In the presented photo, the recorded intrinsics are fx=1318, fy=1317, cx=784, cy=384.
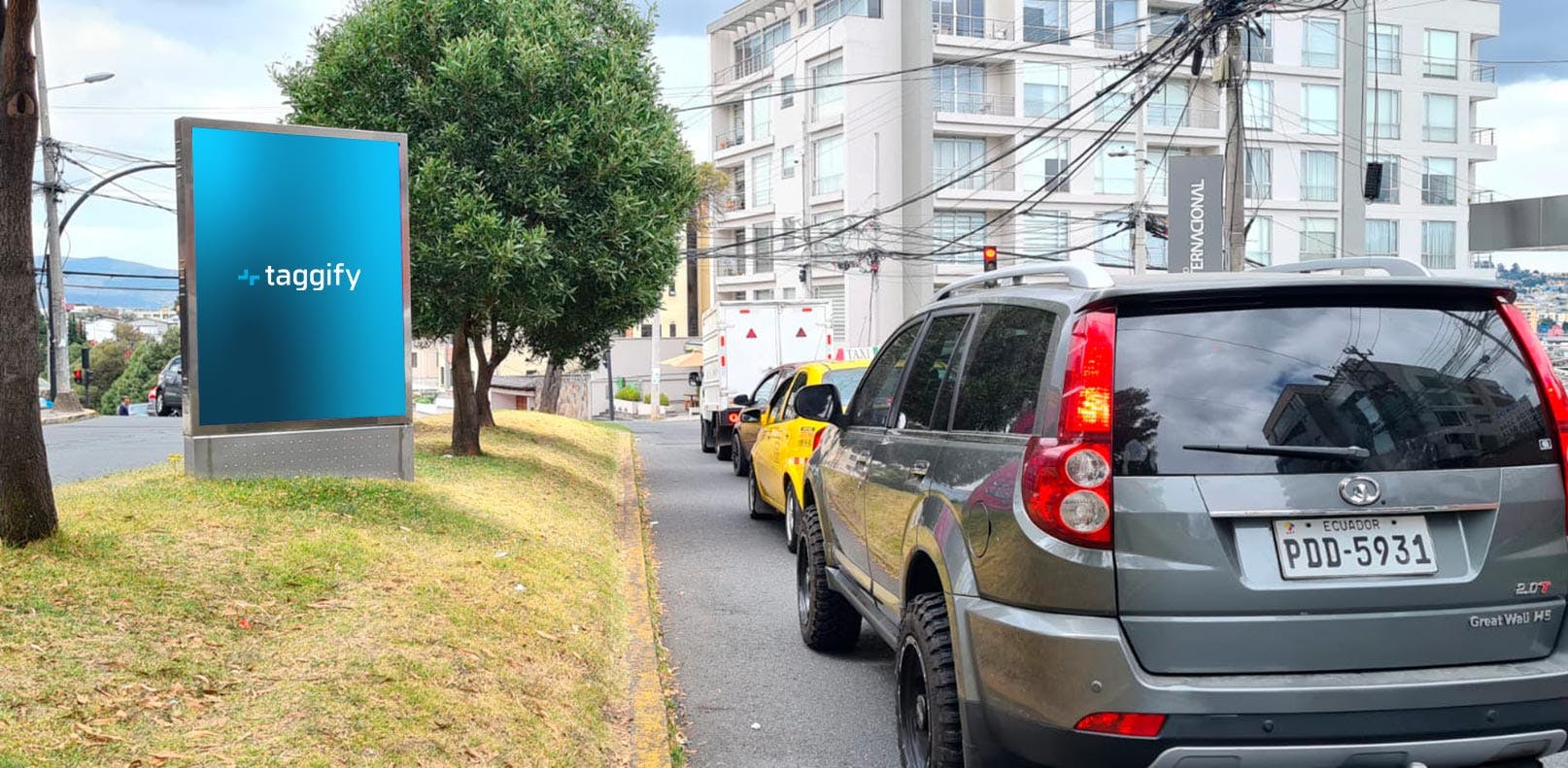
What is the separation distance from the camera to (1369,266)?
15.0 feet

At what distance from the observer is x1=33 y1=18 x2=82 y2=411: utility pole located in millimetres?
→ 31891

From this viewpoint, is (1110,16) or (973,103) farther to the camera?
(1110,16)

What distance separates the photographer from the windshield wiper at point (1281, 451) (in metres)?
3.59

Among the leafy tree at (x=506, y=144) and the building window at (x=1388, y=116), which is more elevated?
the building window at (x=1388, y=116)

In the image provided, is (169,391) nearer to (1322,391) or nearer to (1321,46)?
(1322,391)

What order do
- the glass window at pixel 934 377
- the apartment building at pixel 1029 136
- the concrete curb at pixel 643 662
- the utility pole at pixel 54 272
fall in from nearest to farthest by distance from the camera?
the glass window at pixel 934 377 < the concrete curb at pixel 643 662 < the utility pole at pixel 54 272 < the apartment building at pixel 1029 136

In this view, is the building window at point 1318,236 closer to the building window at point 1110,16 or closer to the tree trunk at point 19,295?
the building window at point 1110,16

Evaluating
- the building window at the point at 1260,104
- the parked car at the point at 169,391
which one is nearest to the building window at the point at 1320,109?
the building window at the point at 1260,104

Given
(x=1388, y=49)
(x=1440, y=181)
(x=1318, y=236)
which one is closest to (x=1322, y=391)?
(x=1318, y=236)

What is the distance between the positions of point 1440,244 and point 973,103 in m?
21.3

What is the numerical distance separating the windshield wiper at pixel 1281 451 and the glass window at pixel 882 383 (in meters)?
2.33

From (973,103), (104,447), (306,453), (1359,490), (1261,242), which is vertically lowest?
(104,447)

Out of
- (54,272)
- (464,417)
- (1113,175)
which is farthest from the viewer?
(1113,175)

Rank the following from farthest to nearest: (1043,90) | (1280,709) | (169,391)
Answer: (1043,90), (169,391), (1280,709)
